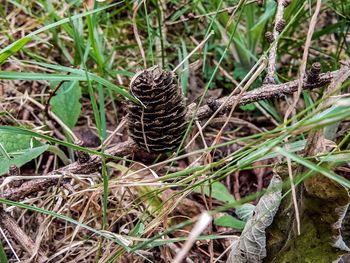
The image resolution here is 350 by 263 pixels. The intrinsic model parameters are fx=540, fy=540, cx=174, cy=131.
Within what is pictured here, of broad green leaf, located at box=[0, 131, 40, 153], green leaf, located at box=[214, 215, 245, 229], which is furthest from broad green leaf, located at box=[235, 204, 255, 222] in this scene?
broad green leaf, located at box=[0, 131, 40, 153]

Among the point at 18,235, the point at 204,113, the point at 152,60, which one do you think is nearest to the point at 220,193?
the point at 204,113

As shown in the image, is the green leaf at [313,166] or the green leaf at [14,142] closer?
the green leaf at [313,166]

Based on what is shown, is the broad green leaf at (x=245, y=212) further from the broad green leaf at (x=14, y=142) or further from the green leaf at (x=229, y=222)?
the broad green leaf at (x=14, y=142)

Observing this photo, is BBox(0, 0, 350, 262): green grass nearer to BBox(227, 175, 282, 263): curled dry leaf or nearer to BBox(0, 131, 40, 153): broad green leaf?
BBox(0, 131, 40, 153): broad green leaf

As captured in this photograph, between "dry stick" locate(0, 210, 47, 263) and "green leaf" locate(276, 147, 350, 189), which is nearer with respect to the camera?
"green leaf" locate(276, 147, 350, 189)

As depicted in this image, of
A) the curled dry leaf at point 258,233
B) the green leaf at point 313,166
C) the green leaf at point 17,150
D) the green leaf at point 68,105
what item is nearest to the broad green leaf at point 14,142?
the green leaf at point 17,150
